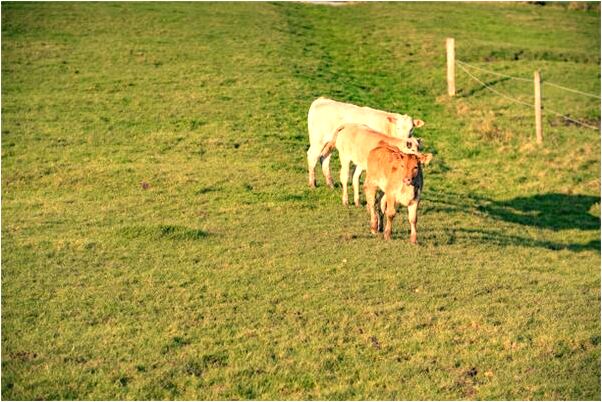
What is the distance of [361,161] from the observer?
17781 mm

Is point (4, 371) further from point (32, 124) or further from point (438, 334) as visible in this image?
point (32, 124)

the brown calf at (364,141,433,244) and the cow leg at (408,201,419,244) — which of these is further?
the cow leg at (408,201,419,244)

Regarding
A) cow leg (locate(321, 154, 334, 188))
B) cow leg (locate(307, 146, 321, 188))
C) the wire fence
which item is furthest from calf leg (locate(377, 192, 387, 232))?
the wire fence

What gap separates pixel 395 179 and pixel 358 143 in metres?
1.99

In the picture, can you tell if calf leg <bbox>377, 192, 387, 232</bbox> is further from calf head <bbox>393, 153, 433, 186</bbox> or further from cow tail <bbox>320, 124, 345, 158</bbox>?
cow tail <bbox>320, 124, 345, 158</bbox>

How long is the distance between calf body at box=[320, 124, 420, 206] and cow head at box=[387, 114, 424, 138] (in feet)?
3.40

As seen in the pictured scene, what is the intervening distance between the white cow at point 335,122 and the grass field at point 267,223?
0.87m

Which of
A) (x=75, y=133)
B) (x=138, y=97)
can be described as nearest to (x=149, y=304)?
(x=75, y=133)

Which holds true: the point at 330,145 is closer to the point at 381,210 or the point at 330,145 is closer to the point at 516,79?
the point at 381,210

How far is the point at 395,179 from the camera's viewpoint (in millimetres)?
16172

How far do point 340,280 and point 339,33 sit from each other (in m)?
27.6

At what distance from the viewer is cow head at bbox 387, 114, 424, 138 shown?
19.4 m

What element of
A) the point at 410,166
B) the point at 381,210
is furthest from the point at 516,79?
the point at 410,166

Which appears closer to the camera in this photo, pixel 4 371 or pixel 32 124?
pixel 4 371
